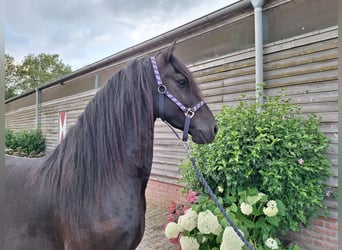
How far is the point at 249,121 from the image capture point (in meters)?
2.26

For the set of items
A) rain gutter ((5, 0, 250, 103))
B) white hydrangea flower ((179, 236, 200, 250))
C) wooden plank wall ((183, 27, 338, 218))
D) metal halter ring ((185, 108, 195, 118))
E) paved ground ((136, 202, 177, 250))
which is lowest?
paved ground ((136, 202, 177, 250))

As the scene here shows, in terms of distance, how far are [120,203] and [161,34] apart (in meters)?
3.67

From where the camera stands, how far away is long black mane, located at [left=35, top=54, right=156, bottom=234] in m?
1.24

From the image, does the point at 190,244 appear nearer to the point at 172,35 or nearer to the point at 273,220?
the point at 273,220

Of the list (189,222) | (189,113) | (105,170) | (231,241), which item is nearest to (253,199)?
(231,241)

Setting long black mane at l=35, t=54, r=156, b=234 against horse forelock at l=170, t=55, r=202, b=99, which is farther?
horse forelock at l=170, t=55, r=202, b=99

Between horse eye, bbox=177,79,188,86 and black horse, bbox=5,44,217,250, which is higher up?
horse eye, bbox=177,79,188,86

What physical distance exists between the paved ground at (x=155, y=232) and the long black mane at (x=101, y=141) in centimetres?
195

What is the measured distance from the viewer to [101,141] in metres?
1.27

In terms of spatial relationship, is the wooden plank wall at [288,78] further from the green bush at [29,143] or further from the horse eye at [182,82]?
the green bush at [29,143]

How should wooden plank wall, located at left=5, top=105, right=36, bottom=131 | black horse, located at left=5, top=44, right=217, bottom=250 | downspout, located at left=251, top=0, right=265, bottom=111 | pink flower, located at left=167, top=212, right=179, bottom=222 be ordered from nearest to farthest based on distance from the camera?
black horse, located at left=5, top=44, right=217, bottom=250, pink flower, located at left=167, top=212, right=179, bottom=222, downspout, located at left=251, top=0, right=265, bottom=111, wooden plank wall, located at left=5, top=105, right=36, bottom=131

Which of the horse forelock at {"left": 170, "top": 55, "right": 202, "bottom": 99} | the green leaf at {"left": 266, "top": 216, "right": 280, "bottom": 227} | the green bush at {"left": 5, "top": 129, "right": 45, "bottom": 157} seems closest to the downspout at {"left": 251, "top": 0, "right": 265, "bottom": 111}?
the green leaf at {"left": 266, "top": 216, "right": 280, "bottom": 227}

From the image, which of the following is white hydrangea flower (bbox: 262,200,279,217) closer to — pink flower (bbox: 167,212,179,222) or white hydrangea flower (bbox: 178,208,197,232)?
white hydrangea flower (bbox: 178,208,197,232)

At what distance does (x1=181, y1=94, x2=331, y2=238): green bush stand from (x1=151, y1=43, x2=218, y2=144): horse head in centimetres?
82
